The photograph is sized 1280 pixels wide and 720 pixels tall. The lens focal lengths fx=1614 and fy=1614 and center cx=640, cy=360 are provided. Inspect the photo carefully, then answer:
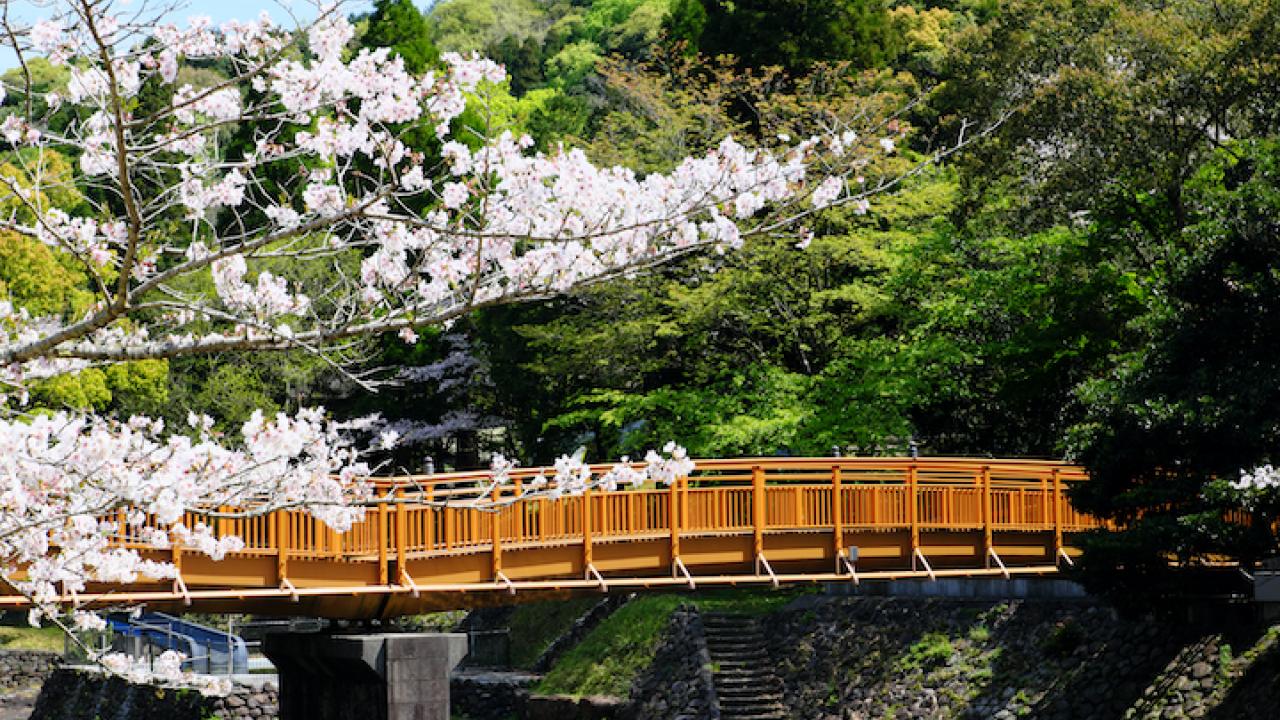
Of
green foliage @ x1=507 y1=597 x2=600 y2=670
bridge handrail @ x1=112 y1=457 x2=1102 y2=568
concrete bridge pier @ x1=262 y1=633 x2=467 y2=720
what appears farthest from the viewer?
green foliage @ x1=507 y1=597 x2=600 y2=670

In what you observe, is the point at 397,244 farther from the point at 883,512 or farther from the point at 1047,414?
the point at 1047,414

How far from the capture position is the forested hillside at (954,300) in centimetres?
1797

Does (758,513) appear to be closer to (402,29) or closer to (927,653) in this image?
(927,653)

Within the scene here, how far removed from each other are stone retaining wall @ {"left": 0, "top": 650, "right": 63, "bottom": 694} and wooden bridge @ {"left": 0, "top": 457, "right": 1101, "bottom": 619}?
2764cm

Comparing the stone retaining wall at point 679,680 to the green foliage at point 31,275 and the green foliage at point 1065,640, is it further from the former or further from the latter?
the green foliage at point 31,275

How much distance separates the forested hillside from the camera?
18.0 metres

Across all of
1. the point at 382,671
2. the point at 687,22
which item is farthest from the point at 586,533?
the point at 687,22

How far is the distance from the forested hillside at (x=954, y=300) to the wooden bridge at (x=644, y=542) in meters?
1.81

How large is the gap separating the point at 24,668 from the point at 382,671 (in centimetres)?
2943

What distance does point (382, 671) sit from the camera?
55.3 ft

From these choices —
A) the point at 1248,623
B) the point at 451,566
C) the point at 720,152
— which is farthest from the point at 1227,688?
the point at 720,152

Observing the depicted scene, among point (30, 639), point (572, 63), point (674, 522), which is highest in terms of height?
point (572, 63)

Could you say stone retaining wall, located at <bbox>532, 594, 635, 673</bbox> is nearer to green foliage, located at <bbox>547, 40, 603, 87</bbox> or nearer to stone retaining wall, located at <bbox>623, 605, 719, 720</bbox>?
stone retaining wall, located at <bbox>623, 605, 719, 720</bbox>

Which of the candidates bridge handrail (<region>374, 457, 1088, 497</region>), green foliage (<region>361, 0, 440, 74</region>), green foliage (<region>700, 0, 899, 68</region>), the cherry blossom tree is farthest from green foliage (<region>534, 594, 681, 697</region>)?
green foliage (<region>361, 0, 440, 74</region>)
